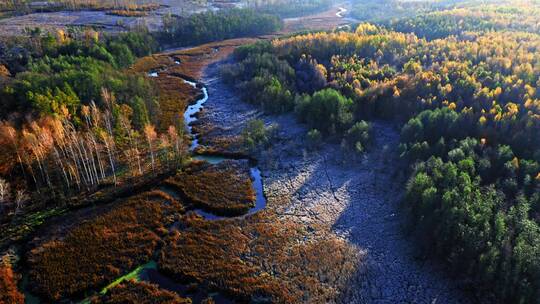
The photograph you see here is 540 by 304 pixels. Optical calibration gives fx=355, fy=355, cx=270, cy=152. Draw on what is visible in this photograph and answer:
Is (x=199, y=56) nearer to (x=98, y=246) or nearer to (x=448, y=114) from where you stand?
(x=448, y=114)

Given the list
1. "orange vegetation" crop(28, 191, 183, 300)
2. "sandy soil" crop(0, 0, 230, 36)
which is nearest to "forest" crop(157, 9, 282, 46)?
"sandy soil" crop(0, 0, 230, 36)

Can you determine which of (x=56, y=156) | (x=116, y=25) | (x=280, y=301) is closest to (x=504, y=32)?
(x=280, y=301)

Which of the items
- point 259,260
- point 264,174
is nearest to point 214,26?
point 264,174

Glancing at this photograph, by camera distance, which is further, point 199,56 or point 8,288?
point 199,56

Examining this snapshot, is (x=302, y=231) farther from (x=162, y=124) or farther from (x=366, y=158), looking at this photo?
(x=162, y=124)

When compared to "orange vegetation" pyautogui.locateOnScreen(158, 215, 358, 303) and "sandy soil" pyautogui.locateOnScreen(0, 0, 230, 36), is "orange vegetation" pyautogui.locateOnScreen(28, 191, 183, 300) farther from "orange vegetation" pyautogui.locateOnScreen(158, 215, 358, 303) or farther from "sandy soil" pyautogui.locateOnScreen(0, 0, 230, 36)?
"sandy soil" pyautogui.locateOnScreen(0, 0, 230, 36)

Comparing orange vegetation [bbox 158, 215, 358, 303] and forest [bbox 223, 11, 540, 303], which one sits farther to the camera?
orange vegetation [bbox 158, 215, 358, 303]
